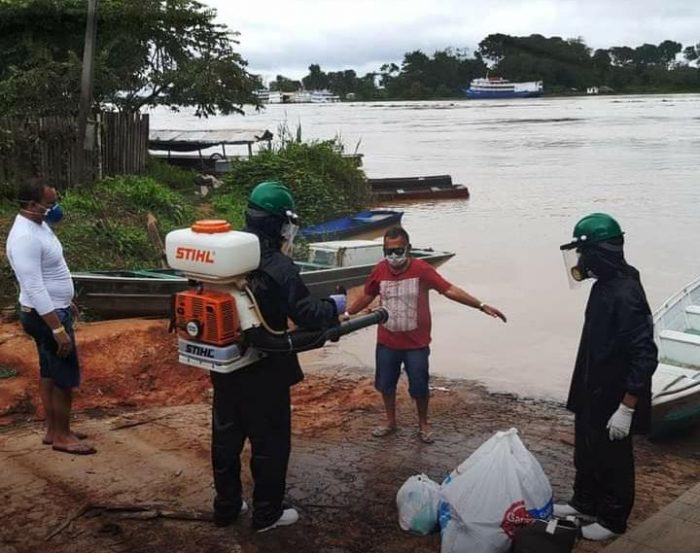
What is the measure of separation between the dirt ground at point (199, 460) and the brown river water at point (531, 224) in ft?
4.65

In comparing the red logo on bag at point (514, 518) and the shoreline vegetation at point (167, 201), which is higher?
the shoreline vegetation at point (167, 201)

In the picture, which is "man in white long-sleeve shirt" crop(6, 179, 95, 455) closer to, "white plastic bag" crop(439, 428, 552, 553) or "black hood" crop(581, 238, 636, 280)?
"white plastic bag" crop(439, 428, 552, 553)

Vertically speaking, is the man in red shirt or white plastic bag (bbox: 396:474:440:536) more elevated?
the man in red shirt

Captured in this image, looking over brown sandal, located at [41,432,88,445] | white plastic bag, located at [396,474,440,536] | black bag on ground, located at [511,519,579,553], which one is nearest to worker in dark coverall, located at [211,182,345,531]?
white plastic bag, located at [396,474,440,536]

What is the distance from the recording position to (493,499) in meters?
3.55

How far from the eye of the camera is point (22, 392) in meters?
6.30

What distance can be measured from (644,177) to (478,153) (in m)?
11.6

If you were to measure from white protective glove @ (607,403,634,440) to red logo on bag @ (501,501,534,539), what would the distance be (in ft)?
1.80

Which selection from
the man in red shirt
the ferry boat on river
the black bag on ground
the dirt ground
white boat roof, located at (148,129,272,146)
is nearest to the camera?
the black bag on ground

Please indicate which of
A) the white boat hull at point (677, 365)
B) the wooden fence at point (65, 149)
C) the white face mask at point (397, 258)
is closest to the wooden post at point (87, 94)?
the wooden fence at point (65, 149)

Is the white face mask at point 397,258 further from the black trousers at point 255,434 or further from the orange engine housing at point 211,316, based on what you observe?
the orange engine housing at point 211,316

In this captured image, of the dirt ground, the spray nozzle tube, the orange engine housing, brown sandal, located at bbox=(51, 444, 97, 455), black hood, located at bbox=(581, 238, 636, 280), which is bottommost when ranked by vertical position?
the dirt ground

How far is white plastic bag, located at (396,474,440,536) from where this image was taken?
12.8 feet

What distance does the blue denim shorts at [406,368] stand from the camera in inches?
206
